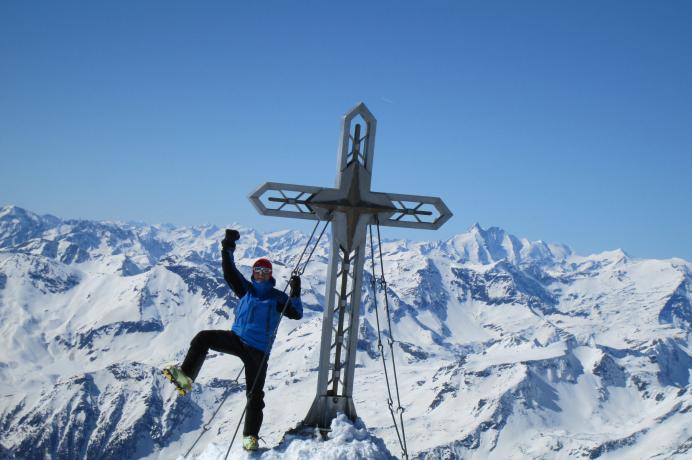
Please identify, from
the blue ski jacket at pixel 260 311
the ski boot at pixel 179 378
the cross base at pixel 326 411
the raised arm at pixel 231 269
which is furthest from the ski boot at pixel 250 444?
the raised arm at pixel 231 269

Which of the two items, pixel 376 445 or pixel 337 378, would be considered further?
pixel 337 378

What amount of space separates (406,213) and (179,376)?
4554mm

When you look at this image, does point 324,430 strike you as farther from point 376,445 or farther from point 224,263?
point 224,263

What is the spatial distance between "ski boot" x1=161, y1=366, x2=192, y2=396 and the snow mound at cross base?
1.27m

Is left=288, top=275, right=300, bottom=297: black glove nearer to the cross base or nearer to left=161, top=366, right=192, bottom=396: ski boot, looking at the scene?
the cross base

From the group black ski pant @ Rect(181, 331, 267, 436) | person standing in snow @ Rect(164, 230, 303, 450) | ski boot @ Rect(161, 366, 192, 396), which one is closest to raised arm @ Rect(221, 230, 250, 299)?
person standing in snow @ Rect(164, 230, 303, 450)

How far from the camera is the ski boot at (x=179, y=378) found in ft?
33.6

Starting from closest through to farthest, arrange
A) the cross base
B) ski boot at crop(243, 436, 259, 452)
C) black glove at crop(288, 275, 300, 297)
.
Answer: ski boot at crop(243, 436, 259, 452) < the cross base < black glove at crop(288, 275, 300, 297)

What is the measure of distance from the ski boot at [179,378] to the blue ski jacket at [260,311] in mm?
1064

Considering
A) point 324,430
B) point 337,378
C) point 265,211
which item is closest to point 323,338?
point 337,378

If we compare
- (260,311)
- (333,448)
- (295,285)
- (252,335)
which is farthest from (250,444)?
(295,285)

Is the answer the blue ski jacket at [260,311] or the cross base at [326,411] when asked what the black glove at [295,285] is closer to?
the blue ski jacket at [260,311]

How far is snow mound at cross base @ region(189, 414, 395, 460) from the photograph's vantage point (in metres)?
10.1

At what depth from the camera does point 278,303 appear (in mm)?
10875
